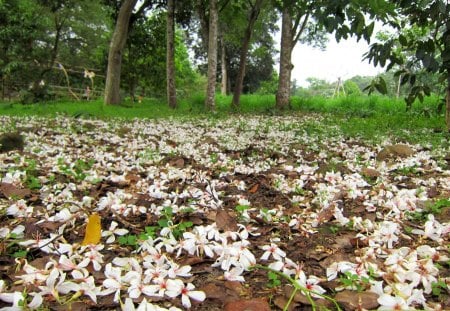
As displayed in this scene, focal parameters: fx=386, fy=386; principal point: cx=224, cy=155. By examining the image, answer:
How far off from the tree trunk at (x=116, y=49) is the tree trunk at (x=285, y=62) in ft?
18.9

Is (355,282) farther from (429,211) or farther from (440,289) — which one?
(429,211)

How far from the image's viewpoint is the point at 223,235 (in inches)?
88.7

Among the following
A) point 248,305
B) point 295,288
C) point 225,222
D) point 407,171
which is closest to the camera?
point 248,305

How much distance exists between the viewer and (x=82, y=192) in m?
3.25

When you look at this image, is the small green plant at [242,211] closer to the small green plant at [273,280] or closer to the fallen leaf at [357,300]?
the small green plant at [273,280]

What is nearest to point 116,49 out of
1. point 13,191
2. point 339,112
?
point 339,112

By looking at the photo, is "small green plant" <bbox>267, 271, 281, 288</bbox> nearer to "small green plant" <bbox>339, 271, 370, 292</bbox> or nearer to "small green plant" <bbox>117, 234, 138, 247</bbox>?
"small green plant" <bbox>339, 271, 370, 292</bbox>

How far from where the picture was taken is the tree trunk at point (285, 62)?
49.4ft

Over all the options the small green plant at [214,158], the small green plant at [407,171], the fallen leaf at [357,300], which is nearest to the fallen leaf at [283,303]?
the fallen leaf at [357,300]

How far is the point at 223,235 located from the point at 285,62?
46.2 ft

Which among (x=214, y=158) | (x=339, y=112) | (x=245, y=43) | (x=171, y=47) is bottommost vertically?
(x=214, y=158)

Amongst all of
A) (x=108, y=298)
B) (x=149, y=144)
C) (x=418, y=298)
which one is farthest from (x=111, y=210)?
(x=149, y=144)

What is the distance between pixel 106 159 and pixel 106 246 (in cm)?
270

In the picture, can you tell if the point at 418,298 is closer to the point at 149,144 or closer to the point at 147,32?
the point at 149,144
